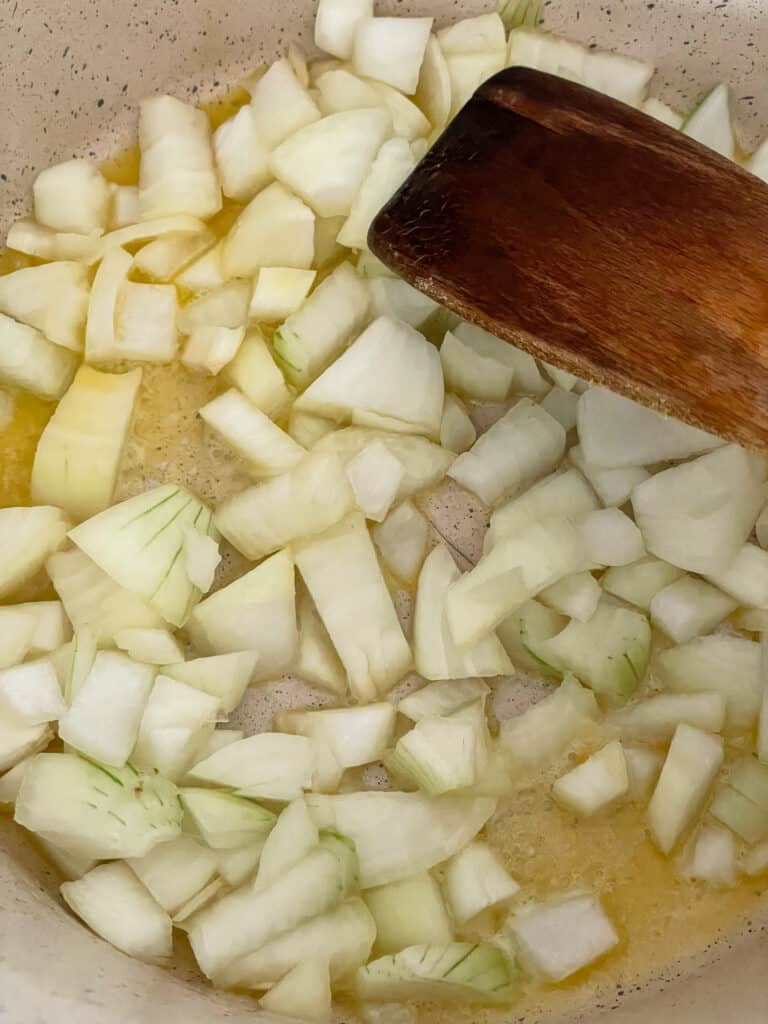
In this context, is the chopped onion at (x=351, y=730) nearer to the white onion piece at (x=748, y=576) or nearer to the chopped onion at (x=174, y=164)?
the white onion piece at (x=748, y=576)

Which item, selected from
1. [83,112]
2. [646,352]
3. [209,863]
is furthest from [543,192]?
[209,863]

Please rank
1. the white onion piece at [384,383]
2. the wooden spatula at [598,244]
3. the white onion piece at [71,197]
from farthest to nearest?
the white onion piece at [71,197] → the white onion piece at [384,383] → the wooden spatula at [598,244]

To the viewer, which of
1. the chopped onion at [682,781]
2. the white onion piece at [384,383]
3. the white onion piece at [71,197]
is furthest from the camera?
the white onion piece at [71,197]

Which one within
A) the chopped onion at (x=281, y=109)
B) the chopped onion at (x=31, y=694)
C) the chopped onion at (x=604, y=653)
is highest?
the chopped onion at (x=281, y=109)

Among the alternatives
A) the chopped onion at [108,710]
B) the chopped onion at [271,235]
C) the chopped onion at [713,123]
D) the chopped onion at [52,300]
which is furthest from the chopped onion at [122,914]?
the chopped onion at [713,123]

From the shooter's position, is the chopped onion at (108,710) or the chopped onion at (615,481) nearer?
the chopped onion at (108,710)

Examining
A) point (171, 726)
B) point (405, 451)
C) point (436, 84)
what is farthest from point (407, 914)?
point (436, 84)
